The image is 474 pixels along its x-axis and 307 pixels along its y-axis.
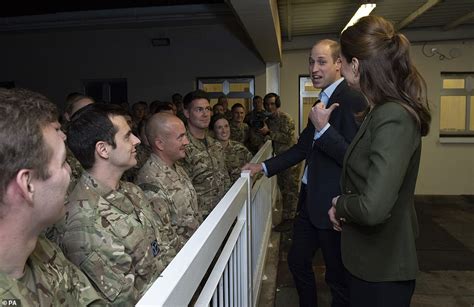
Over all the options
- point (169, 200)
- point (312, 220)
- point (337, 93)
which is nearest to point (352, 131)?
point (337, 93)

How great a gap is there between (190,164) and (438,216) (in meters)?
4.22

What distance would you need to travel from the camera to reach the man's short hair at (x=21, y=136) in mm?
759

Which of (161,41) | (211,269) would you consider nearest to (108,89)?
(161,41)

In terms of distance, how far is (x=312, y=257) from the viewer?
2125 mm

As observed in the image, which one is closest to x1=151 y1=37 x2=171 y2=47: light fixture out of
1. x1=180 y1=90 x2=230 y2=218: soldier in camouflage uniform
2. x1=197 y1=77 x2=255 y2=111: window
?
A: x1=197 y1=77 x2=255 y2=111: window

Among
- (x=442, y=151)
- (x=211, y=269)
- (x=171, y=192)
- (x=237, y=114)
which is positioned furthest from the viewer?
(x=442, y=151)

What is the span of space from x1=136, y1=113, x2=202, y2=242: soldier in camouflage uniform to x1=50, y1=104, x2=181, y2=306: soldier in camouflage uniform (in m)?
0.32

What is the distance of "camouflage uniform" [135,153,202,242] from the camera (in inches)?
77.2

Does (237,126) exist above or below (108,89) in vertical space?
below

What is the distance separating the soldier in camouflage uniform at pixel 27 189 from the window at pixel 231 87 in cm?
680

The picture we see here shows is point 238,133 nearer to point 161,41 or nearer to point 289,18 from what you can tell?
point 289,18

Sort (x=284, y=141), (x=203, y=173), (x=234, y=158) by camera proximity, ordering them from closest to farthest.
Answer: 1. (x=203, y=173)
2. (x=234, y=158)
3. (x=284, y=141)

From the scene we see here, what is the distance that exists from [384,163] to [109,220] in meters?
0.89

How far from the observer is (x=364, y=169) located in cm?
128
